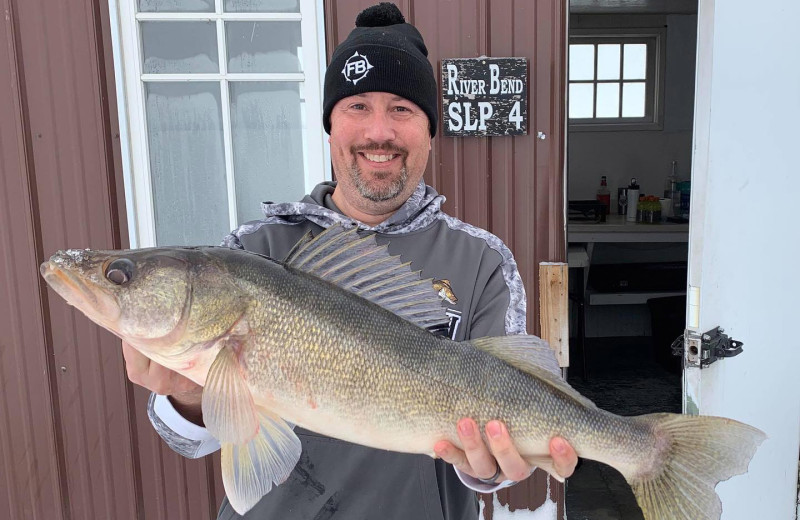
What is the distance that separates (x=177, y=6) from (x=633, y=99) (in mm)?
7080

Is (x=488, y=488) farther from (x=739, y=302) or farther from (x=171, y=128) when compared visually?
(x=171, y=128)

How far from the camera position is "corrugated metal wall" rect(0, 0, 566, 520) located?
9.29 ft

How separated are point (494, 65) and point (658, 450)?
83.0 inches

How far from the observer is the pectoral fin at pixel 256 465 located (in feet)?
4.53

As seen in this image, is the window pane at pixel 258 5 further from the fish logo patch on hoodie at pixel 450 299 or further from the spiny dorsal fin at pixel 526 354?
the spiny dorsal fin at pixel 526 354

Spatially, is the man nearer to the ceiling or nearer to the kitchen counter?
the kitchen counter

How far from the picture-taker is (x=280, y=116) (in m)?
3.02

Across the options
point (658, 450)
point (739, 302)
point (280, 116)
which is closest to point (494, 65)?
point (280, 116)

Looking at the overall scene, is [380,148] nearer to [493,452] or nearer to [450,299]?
[450,299]

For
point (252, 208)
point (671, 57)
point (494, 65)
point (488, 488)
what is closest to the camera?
point (488, 488)

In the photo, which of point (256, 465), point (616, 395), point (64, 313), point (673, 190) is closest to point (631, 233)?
point (673, 190)

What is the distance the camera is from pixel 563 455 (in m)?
1.44

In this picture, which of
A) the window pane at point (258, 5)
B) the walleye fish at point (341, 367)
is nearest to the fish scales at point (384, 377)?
the walleye fish at point (341, 367)

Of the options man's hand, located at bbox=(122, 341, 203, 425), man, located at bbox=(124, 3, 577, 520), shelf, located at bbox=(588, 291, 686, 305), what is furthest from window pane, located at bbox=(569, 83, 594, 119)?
man's hand, located at bbox=(122, 341, 203, 425)
